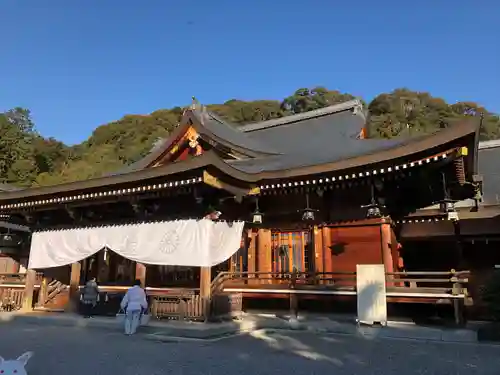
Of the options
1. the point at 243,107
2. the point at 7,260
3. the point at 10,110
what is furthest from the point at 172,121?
the point at 7,260

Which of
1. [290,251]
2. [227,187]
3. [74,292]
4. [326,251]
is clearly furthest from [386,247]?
[74,292]

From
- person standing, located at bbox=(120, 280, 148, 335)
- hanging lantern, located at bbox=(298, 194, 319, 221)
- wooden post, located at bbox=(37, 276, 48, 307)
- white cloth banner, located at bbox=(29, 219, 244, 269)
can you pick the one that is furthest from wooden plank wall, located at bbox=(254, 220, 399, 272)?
wooden post, located at bbox=(37, 276, 48, 307)

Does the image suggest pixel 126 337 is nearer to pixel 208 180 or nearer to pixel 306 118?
pixel 208 180

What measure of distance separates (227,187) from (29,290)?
337 inches

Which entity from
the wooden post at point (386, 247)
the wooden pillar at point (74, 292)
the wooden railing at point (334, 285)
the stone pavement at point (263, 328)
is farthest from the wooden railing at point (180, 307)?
the wooden post at point (386, 247)

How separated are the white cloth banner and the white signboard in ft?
11.7

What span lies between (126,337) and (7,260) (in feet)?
46.3

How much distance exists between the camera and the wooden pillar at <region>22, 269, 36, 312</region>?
13055mm

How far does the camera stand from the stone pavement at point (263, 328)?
8.40 metres

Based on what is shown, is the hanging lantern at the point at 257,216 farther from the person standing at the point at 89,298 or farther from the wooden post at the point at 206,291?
the person standing at the point at 89,298

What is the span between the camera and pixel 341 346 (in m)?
7.56

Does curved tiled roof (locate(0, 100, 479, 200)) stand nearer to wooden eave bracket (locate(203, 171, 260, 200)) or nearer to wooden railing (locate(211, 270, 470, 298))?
wooden eave bracket (locate(203, 171, 260, 200))

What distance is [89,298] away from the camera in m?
11.5

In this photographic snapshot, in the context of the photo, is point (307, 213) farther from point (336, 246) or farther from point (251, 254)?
point (251, 254)
